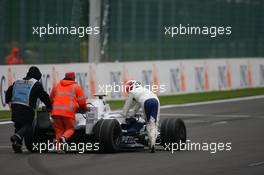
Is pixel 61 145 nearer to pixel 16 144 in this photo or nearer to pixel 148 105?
pixel 16 144

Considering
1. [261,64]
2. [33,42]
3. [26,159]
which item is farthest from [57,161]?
[261,64]

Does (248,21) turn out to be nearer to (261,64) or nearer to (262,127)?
(261,64)

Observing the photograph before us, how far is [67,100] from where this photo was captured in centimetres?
1658

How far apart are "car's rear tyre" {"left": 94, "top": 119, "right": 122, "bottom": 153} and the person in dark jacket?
1.07 meters

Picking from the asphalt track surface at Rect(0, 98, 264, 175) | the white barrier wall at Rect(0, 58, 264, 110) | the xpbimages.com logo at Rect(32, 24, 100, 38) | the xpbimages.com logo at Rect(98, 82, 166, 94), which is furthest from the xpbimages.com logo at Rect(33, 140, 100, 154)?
the xpbimages.com logo at Rect(32, 24, 100, 38)

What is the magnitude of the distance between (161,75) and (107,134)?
17.1 meters

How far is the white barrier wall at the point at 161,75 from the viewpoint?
27859mm

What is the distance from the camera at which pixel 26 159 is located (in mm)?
15812

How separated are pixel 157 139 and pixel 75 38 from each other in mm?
16652

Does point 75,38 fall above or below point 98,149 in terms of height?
above

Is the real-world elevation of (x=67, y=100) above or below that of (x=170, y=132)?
above

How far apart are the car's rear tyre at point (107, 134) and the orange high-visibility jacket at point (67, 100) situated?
0.47 metres

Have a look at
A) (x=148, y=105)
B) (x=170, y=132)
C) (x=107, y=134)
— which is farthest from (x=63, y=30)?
(x=107, y=134)

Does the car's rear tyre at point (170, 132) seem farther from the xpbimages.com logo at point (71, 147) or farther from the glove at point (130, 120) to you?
the xpbimages.com logo at point (71, 147)
